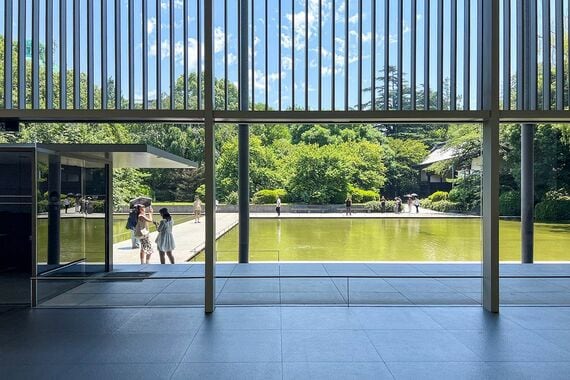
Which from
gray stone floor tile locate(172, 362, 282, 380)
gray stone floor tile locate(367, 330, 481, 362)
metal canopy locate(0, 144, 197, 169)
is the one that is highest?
metal canopy locate(0, 144, 197, 169)

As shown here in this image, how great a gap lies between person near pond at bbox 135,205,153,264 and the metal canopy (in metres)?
1.08

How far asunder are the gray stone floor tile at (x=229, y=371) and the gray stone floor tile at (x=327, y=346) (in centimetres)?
Answer: 34

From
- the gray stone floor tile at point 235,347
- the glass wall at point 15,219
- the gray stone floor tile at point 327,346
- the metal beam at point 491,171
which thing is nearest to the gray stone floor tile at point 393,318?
the gray stone floor tile at point 327,346

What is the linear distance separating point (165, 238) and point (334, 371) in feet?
23.9

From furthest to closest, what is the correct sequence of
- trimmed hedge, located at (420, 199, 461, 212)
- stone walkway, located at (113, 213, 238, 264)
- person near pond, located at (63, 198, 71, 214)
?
trimmed hedge, located at (420, 199, 461, 212), stone walkway, located at (113, 213, 238, 264), person near pond, located at (63, 198, 71, 214)

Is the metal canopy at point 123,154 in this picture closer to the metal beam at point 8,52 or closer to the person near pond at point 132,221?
the metal beam at point 8,52

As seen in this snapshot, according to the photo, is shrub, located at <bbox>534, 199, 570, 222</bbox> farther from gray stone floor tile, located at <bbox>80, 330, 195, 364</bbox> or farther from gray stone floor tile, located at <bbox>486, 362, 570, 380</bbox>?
gray stone floor tile, located at <bbox>80, 330, 195, 364</bbox>

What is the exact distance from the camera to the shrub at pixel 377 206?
36.9ft

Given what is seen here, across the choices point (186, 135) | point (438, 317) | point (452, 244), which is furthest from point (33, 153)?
point (452, 244)

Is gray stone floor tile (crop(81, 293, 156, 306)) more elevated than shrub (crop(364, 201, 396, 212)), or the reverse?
shrub (crop(364, 201, 396, 212))

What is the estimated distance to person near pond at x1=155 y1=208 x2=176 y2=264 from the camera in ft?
36.4

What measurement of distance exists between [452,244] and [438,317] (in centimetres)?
554

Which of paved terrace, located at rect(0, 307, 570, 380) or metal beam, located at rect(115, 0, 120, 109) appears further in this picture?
metal beam, located at rect(115, 0, 120, 109)

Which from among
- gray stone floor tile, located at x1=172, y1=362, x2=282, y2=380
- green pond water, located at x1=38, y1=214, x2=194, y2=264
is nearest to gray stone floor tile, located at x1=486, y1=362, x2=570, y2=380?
gray stone floor tile, located at x1=172, y1=362, x2=282, y2=380
